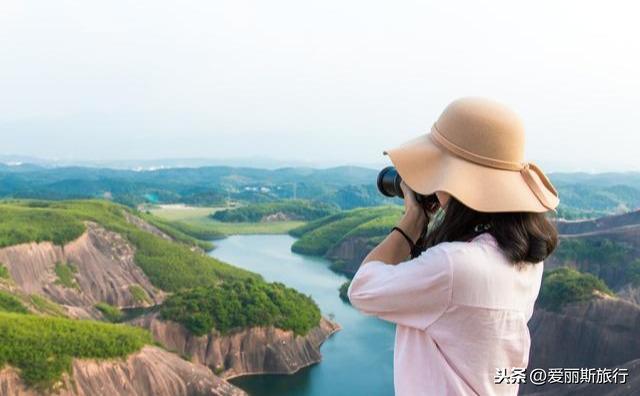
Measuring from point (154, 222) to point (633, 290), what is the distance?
103 feet

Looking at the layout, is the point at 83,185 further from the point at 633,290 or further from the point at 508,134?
the point at 508,134

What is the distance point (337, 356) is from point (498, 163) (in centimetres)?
2215

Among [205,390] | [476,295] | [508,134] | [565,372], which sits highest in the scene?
[508,134]

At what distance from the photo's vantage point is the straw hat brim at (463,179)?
1735 mm

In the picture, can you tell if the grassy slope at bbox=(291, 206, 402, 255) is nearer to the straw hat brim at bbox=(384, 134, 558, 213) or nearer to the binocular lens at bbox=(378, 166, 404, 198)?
the binocular lens at bbox=(378, 166, 404, 198)

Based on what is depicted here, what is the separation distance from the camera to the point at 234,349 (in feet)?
70.1

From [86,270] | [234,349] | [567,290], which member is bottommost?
A: [234,349]

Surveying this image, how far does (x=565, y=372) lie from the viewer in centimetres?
291

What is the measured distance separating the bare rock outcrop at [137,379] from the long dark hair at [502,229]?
46.6 ft

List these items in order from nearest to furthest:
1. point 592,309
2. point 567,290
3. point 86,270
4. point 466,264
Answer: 1. point 466,264
2. point 592,309
3. point 567,290
4. point 86,270

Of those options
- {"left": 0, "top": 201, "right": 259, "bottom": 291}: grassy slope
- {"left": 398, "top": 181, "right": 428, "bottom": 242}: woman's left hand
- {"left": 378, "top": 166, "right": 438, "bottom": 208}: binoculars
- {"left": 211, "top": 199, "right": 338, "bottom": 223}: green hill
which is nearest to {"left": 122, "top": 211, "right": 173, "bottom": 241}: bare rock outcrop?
{"left": 0, "top": 201, "right": 259, "bottom": 291}: grassy slope

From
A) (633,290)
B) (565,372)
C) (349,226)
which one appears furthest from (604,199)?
(565,372)

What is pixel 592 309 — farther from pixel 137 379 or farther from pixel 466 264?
pixel 466 264

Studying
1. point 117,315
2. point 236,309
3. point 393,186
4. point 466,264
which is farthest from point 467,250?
point 117,315
